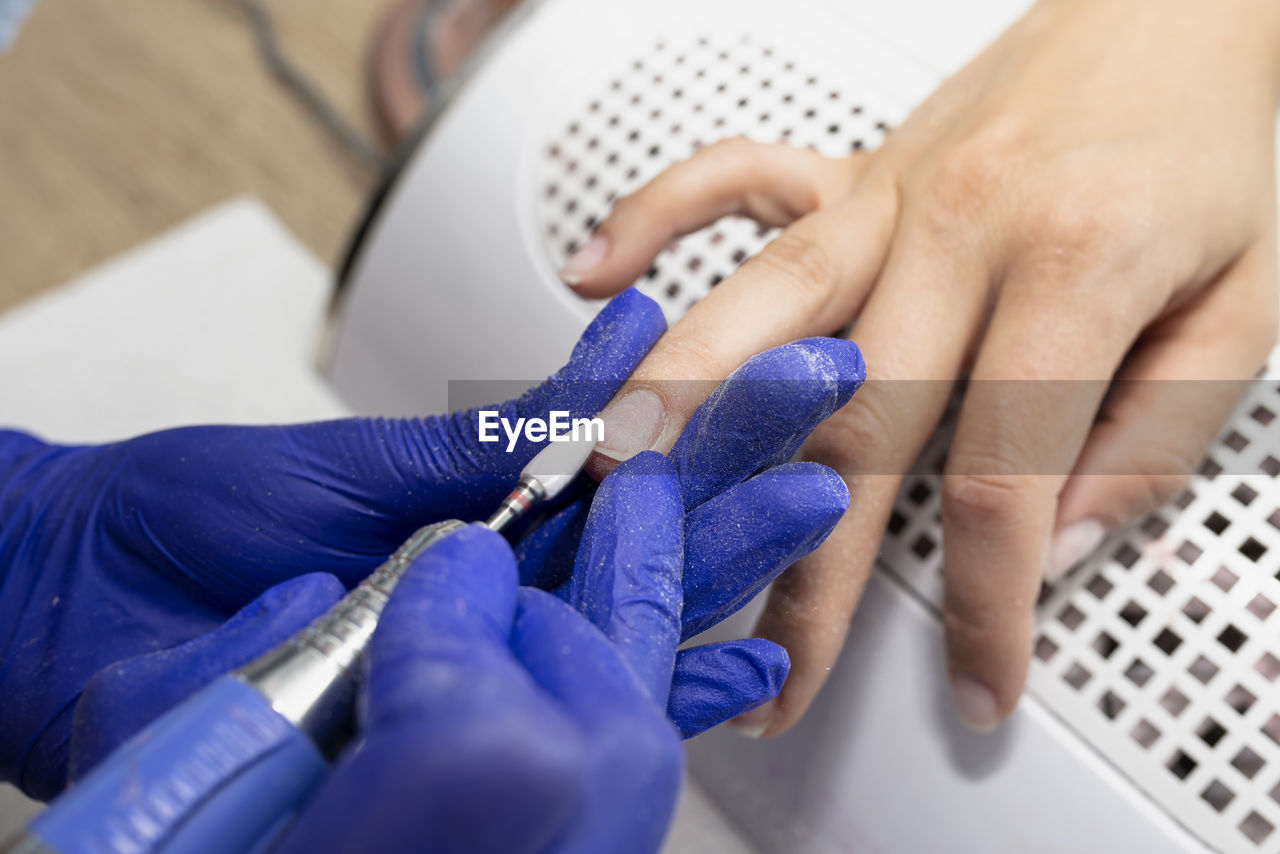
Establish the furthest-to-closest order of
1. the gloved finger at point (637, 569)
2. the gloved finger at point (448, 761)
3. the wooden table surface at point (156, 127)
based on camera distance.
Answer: the wooden table surface at point (156, 127) < the gloved finger at point (637, 569) < the gloved finger at point (448, 761)

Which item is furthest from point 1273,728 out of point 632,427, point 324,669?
point 324,669

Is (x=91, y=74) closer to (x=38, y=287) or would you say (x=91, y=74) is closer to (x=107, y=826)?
(x=38, y=287)

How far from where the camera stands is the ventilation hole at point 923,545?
2.11ft

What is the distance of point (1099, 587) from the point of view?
61cm

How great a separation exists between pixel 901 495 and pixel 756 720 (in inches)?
7.8

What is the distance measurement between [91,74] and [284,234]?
766 mm

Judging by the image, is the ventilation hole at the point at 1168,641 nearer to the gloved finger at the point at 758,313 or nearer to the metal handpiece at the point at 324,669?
the gloved finger at the point at 758,313

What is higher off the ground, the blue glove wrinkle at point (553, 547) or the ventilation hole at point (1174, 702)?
the blue glove wrinkle at point (553, 547)

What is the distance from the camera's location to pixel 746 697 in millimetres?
494

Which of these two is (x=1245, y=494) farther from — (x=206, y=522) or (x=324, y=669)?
(x=206, y=522)

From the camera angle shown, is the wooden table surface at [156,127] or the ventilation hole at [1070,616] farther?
the wooden table surface at [156,127]

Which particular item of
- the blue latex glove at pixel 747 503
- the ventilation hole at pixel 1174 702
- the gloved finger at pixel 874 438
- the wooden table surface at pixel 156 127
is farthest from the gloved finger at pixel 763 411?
the wooden table surface at pixel 156 127

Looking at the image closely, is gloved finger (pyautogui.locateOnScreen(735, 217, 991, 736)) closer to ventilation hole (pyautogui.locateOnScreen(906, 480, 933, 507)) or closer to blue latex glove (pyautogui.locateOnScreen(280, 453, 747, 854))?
ventilation hole (pyautogui.locateOnScreen(906, 480, 933, 507))

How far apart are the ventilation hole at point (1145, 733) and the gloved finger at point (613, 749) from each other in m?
0.38
